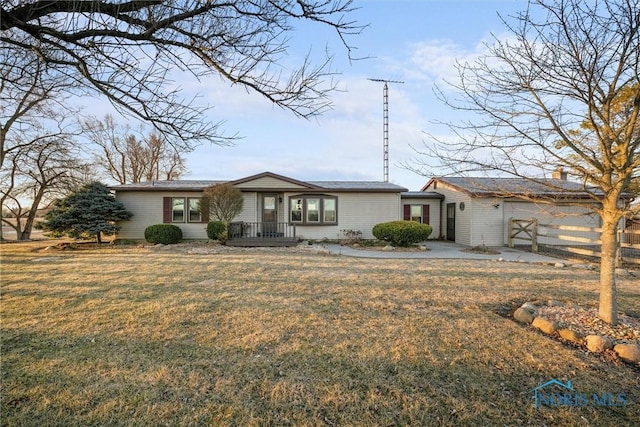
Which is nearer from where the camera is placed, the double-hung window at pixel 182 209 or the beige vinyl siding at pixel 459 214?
the beige vinyl siding at pixel 459 214

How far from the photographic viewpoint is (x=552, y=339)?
3678 millimetres

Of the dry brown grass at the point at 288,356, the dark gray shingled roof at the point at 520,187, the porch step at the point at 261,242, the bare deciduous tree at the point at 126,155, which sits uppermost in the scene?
the bare deciduous tree at the point at 126,155

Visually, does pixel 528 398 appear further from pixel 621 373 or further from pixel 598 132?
pixel 598 132

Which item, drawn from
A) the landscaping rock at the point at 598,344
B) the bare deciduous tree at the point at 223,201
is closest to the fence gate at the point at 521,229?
the landscaping rock at the point at 598,344

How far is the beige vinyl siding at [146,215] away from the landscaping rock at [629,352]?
48.0ft

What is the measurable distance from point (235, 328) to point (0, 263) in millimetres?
9730

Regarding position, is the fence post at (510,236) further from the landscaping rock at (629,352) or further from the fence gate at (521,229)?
the landscaping rock at (629,352)

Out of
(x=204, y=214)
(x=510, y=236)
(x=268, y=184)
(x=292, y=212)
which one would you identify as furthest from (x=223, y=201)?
(x=510, y=236)

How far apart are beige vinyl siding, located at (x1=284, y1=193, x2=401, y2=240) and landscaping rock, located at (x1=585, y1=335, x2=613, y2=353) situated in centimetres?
1157

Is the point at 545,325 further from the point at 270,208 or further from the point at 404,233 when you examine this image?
the point at 270,208

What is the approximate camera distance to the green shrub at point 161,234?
13688 millimetres

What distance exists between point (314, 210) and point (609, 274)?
11.7 m

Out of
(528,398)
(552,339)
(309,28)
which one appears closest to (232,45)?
(309,28)

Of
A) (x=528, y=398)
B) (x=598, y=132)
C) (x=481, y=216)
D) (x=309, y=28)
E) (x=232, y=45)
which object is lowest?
(x=528, y=398)
